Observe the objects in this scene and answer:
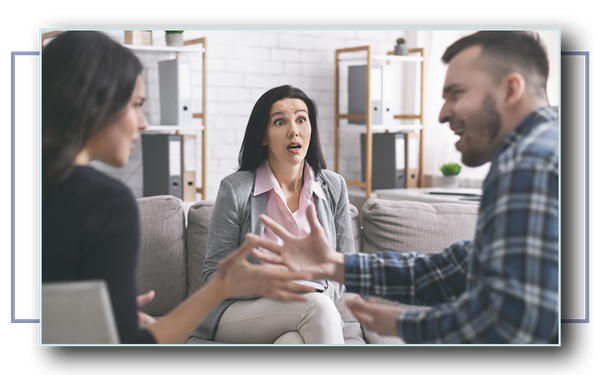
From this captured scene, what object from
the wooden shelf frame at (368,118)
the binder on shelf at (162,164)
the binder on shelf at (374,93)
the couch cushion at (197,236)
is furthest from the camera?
the binder on shelf at (374,93)

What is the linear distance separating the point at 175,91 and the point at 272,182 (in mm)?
510

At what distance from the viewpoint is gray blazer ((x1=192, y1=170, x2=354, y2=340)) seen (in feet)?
4.93

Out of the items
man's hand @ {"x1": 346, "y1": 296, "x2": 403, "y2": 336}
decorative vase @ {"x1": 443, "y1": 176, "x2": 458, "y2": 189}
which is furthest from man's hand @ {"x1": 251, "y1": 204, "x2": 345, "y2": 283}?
decorative vase @ {"x1": 443, "y1": 176, "x2": 458, "y2": 189}

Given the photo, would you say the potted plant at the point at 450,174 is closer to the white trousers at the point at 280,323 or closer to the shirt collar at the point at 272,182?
the shirt collar at the point at 272,182

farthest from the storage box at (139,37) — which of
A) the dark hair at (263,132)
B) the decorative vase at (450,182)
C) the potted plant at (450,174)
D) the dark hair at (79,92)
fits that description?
the decorative vase at (450,182)

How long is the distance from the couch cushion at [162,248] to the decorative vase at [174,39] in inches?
24.9

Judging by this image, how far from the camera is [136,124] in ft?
3.54

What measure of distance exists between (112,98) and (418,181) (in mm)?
1719

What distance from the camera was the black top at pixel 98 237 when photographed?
997 millimetres

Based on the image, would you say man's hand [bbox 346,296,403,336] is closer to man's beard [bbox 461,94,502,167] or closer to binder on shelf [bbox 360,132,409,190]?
man's beard [bbox 461,94,502,167]

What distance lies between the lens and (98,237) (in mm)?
995

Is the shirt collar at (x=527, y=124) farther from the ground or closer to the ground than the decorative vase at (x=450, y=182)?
farther from the ground
